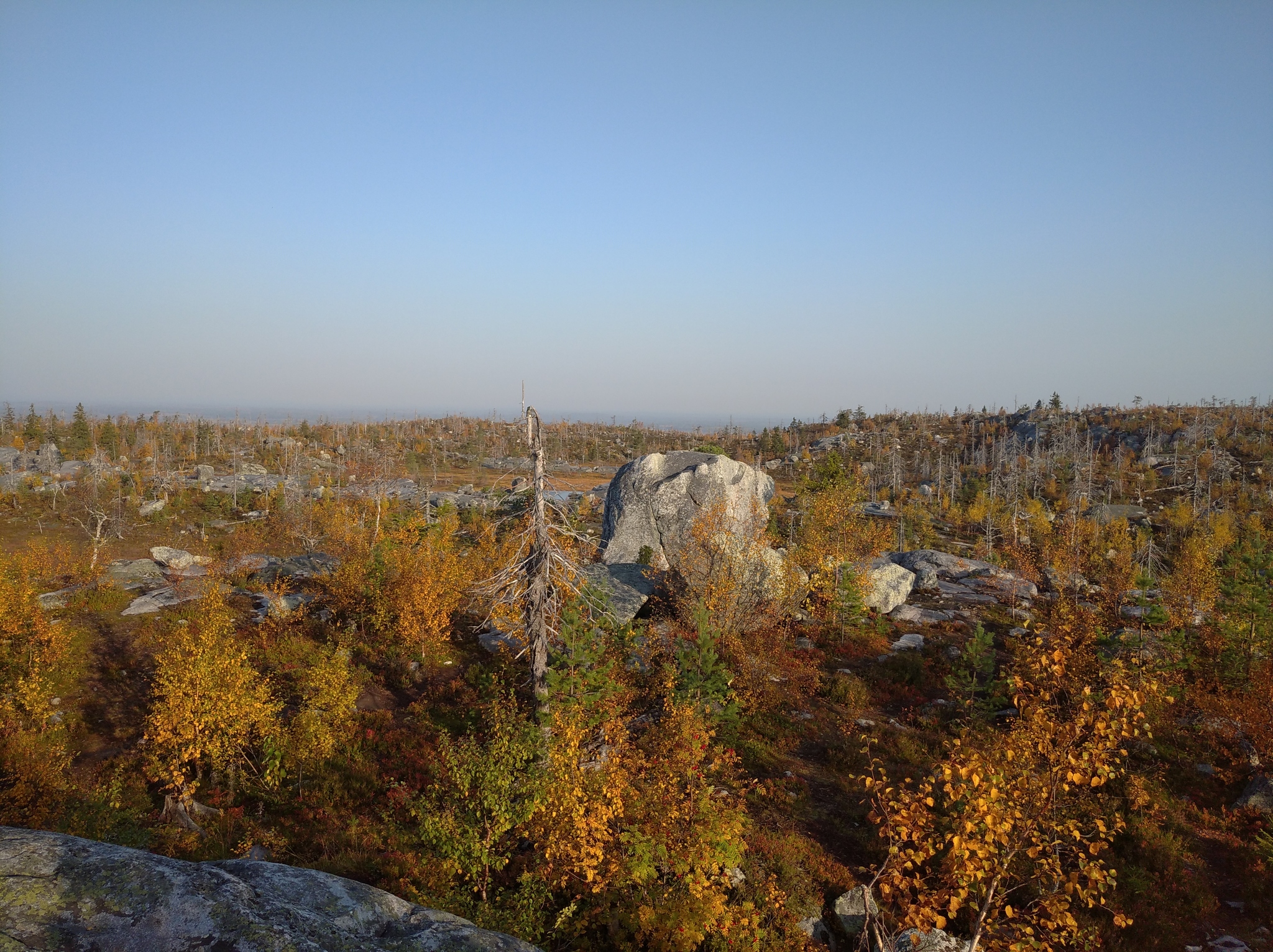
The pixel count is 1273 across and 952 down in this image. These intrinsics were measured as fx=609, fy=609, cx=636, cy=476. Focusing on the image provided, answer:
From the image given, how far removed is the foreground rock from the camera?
19.8 ft

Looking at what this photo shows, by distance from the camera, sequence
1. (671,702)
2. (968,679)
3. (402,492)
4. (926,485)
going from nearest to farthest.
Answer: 1. (671,702)
2. (968,679)
3. (402,492)
4. (926,485)

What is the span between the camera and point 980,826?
8156 mm

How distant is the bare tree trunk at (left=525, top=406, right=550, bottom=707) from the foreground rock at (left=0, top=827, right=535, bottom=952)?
30.1 ft

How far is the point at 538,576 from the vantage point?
16.7 metres

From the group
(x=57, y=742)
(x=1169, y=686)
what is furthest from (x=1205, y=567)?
(x=57, y=742)

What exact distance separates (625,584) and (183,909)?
26.1 metres

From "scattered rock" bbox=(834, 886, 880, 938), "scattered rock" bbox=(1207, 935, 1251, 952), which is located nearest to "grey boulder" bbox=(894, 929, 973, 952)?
"scattered rock" bbox=(834, 886, 880, 938)

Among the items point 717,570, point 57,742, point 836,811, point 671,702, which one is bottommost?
point 836,811

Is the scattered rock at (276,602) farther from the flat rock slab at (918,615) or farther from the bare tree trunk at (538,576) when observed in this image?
the flat rock slab at (918,615)

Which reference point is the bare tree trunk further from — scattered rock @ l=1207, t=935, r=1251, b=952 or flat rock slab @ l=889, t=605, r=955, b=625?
flat rock slab @ l=889, t=605, r=955, b=625

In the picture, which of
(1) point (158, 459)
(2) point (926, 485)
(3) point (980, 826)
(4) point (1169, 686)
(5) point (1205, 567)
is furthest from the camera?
(1) point (158, 459)

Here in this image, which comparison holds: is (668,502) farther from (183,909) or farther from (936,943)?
(183,909)

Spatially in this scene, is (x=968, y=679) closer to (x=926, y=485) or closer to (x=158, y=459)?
(x=926, y=485)

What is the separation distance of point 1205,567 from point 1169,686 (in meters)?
17.2
